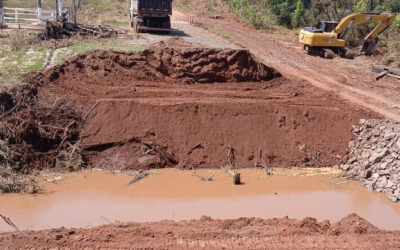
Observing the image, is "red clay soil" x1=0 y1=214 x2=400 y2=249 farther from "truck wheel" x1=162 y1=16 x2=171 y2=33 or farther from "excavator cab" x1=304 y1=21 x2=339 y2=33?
"truck wheel" x1=162 y1=16 x2=171 y2=33

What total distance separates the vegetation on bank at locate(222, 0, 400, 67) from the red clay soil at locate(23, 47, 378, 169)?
9.61 metres

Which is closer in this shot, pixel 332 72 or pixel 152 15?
pixel 332 72

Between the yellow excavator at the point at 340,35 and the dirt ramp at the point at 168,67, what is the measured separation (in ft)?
18.6

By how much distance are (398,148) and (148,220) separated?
6370mm

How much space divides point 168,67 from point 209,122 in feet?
11.4

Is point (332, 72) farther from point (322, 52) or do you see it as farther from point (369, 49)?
point (369, 49)

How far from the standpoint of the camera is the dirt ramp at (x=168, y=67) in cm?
1486

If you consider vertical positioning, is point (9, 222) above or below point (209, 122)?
below

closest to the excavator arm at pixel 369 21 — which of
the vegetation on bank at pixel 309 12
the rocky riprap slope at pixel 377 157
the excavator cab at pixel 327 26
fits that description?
the excavator cab at pixel 327 26

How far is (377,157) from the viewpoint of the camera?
11523mm

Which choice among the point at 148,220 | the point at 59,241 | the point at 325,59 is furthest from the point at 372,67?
the point at 59,241

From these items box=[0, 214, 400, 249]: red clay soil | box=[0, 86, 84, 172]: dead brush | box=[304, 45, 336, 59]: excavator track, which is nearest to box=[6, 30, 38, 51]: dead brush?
box=[0, 86, 84, 172]: dead brush

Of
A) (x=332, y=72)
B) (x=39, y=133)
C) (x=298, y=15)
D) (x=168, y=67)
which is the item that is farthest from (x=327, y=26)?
(x=39, y=133)

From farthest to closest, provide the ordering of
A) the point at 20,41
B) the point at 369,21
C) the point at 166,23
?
the point at 166,23
the point at 369,21
the point at 20,41
